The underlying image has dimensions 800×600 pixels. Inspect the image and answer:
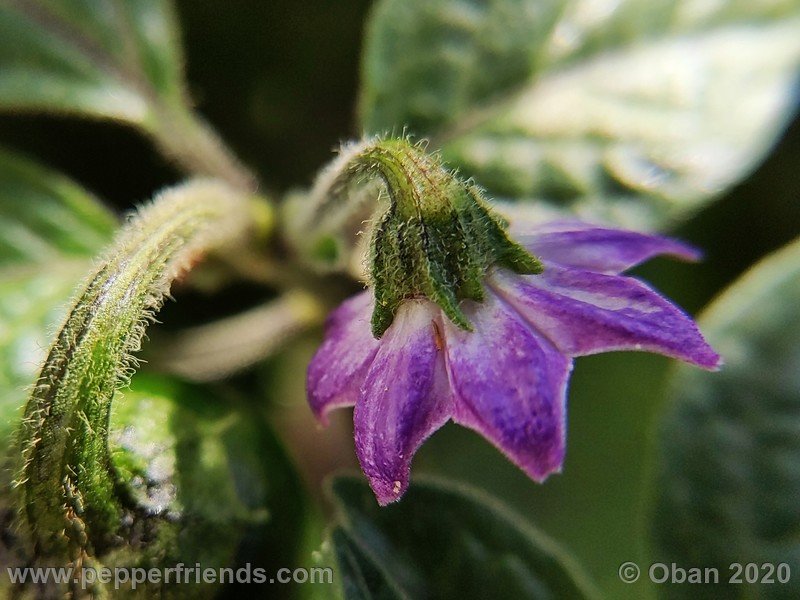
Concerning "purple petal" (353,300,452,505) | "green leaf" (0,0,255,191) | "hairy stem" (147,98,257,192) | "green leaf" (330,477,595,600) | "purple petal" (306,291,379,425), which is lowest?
"green leaf" (330,477,595,600)

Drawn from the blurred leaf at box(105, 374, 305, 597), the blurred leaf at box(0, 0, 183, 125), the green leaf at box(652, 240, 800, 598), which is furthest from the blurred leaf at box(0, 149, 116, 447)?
the green leaf at box(652, 240, 800, 598)

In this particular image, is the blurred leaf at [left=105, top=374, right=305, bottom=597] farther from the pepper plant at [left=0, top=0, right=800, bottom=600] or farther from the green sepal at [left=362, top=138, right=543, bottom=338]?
the green sepal at [left=362, top=138, right=543, bottom=338]

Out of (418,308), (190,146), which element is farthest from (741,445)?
(190,146)

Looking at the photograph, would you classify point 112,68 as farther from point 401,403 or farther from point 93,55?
point 401,403

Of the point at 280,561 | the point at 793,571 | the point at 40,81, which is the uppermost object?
the point at 40,81

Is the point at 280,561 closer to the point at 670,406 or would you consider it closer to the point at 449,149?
the point at 670,406

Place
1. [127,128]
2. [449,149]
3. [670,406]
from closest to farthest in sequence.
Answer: [670,406] → [449,149] → [127,128]

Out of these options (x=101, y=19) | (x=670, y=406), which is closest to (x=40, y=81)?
(x=101, y=19)
